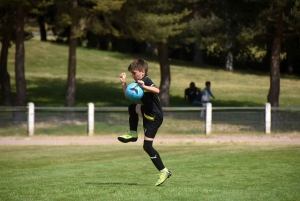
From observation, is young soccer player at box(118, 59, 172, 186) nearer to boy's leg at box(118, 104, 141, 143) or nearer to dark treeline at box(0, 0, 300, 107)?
boy's leg at box(118, 104, 141, 143)

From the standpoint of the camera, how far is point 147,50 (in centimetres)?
7438

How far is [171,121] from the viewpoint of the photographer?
101ft

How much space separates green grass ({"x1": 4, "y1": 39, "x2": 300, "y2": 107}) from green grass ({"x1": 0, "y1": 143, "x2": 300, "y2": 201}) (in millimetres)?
24043

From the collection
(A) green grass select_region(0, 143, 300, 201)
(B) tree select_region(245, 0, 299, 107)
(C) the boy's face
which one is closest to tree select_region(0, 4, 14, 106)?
(B) tree select_region(245, 0, 299, 107)

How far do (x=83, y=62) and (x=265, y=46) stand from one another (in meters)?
28.9

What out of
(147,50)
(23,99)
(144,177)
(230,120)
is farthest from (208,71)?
(144,177)

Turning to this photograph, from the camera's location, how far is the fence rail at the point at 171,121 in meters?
29.9

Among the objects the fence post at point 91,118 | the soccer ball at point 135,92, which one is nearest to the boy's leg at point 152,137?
the soccer ball at point 135,92

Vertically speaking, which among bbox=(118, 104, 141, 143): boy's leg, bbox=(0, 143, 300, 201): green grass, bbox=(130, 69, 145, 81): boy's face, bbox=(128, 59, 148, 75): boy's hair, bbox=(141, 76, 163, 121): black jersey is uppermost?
bbox=(128, 59, 148, 75): boy's hair

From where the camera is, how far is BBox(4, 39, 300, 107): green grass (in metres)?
48.6

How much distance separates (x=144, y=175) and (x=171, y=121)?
15.6 m

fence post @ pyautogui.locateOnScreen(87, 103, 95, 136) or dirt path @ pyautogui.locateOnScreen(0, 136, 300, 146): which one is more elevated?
fence post @ pyautogui.locateOnScreen(87, 103, 95, 136)

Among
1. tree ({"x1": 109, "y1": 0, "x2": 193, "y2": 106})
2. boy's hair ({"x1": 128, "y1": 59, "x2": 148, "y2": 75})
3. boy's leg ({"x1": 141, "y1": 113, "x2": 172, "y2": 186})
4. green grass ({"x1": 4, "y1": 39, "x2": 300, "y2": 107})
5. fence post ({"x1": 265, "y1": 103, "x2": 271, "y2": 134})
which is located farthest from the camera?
green grass ({"x1": 4, "y1": 39, "x2": 300, "y2": 107})

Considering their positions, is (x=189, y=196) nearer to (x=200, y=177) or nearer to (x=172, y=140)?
(x=200, y=177)
